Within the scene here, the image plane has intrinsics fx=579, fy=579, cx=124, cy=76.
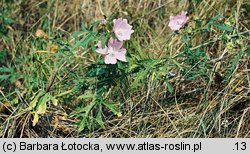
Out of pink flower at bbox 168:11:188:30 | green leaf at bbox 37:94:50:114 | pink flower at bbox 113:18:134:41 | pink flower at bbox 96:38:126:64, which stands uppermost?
pink flower at bbox 168:11:188:30

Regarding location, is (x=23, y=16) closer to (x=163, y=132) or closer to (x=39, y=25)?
(x=39, y=25)

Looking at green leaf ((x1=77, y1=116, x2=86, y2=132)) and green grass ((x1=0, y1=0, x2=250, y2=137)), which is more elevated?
green grass ((x1=0, y1=0, x2=250, y2=137))

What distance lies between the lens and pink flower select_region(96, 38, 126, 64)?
7.82 feet

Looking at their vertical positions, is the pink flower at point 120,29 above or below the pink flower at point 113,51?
above

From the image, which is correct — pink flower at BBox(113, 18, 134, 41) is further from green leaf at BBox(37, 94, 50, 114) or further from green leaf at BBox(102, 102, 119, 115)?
green leaf at BBox(37, 94, 50, 114)

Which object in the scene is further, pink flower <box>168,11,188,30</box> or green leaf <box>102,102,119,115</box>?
pink flower <box>168,11,188,30</box>

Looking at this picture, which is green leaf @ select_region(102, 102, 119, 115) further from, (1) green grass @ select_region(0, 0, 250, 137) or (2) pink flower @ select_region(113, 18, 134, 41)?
(2) pink flower @ select_region(113, 18, 134, 41)

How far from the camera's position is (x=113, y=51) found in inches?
93.6

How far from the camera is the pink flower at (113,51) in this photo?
2.38 meters

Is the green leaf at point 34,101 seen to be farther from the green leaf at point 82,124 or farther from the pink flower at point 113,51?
the pink flower at point 113,51

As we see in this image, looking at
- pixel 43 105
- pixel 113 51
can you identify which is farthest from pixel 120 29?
pixel 43 105

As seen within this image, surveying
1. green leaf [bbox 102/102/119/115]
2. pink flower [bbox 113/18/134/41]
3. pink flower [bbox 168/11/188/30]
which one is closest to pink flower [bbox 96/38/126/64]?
pink flower [bbox 113/18/134/41]

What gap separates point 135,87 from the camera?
8.27 ft

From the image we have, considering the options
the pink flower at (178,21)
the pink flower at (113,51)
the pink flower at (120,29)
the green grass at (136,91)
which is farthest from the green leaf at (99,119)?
the pink flower at (178,21)
